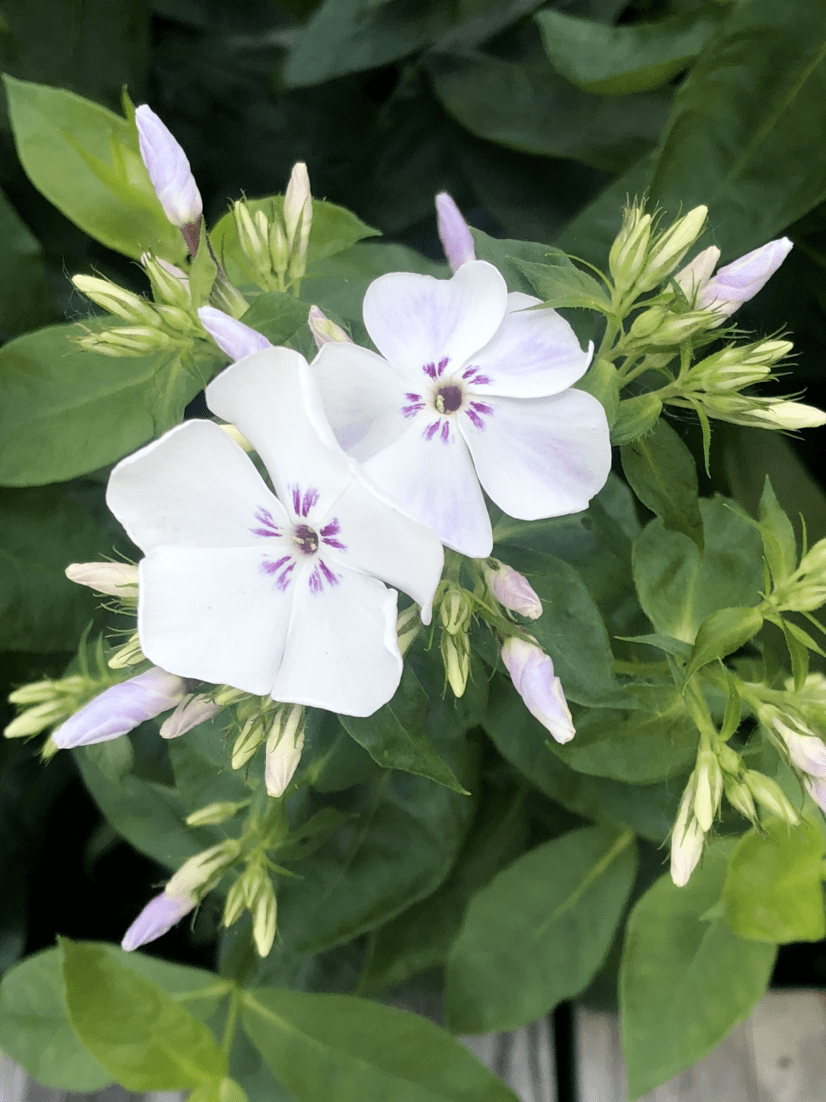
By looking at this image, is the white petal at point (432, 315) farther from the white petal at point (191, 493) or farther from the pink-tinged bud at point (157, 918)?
the pink-tinged bud at point (157, 918)

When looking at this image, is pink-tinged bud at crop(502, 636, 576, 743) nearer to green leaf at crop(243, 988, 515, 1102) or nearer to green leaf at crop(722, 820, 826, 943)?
green leaf at crop(722, 820, 826, 943)

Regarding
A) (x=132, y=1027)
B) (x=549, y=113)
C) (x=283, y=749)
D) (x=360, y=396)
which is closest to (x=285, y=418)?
(x=360, y=396)

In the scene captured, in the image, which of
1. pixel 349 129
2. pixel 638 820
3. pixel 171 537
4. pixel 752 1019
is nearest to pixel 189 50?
pixel 349 129

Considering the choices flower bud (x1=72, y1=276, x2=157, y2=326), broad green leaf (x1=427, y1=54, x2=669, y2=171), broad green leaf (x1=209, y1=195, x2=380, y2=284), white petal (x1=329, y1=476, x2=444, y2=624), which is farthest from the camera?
broad green leaf (x1=427, y1=54, x2=669, y2=171)

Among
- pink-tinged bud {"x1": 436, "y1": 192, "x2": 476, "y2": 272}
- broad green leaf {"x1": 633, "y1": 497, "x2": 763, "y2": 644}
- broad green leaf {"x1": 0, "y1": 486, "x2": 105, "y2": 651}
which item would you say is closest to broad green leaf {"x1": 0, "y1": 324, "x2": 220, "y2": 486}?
broad green leaf {"x1": 0, "y1": 486, "x2": 105, "y2": 651}

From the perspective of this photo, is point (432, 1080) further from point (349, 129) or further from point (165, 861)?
point (349, 129)

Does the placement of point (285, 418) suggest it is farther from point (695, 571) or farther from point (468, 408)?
point (695, 571)

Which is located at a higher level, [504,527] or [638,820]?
[504,527]
